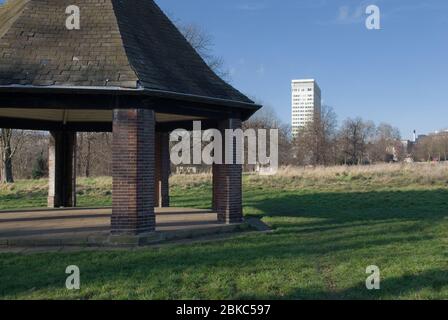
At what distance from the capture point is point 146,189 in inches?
417

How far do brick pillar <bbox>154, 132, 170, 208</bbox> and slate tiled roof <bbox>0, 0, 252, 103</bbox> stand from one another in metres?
4.21

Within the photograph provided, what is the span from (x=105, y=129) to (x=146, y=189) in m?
7.20

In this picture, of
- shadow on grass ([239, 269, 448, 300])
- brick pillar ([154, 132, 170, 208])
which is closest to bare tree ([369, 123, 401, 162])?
brick pillar ([154, 132, 170, 208])

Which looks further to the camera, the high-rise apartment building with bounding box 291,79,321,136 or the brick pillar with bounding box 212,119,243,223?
the high-rise apartment building with bounding box 291,79,321,136

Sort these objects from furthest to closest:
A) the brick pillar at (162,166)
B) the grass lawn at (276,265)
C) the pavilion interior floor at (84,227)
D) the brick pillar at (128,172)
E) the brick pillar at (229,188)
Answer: the brick pillar at (162,166) → the brick pillar at (229,188) → the brick pillar at (128,172) → the pavilion interior floor at (84,227) → the grass lawn at (276,265)

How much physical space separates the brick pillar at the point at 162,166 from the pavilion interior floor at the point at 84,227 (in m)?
1.53

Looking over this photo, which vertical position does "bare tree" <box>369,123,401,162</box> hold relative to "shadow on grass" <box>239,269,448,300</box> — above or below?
above

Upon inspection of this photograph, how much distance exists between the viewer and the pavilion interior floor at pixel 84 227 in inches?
404

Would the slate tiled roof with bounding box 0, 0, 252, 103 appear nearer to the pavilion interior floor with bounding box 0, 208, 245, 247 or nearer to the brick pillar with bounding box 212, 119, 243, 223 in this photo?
the brick pillar with bounding box 212, 119, 243, 223

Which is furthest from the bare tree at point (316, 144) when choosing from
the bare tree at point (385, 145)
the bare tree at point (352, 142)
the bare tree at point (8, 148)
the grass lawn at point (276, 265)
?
the grass lawn at point (276, 265)

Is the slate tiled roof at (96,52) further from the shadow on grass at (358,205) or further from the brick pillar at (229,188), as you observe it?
the shadow on grass at (358,205)

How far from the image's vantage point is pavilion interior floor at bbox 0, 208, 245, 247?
10258 mm
